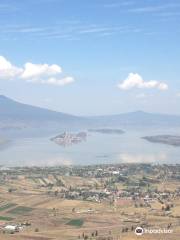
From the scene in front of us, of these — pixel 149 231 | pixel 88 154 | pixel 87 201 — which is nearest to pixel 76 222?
pixel 149 231

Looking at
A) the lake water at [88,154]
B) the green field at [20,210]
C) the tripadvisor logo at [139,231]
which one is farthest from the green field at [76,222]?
the lake water at [88,154]

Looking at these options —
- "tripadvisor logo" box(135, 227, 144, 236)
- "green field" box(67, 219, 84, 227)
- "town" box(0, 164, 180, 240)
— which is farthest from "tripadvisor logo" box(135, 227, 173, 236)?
"green field" box(67, 219, 84, 227)

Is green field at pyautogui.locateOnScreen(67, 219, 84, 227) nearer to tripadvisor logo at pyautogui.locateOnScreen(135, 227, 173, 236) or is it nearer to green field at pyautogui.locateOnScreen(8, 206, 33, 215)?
green field at pyautogui.locateOnScreen(8, 206, 33, 215)

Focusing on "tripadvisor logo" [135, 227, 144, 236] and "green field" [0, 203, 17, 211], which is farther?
"green field" [0, 203, 17, 211]

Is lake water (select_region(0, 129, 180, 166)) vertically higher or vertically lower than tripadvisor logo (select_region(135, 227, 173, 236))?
higher

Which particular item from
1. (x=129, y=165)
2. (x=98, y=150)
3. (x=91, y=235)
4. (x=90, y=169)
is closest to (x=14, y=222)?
(x=91, y=235)

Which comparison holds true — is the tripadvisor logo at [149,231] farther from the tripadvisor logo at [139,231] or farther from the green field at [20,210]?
the green field at [20,210]

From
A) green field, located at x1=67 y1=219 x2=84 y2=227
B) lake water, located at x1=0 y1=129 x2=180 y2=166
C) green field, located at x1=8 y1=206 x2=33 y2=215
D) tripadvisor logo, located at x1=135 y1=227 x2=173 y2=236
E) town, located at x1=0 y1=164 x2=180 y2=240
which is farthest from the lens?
lake water, located at x1=0 y1=129 x2=180 y2=166

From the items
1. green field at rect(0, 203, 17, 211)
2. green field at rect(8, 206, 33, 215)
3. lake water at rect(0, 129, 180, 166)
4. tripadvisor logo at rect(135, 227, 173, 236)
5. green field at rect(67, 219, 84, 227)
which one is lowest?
tripadvisor logo at rect(135, 227, 173, 236)
